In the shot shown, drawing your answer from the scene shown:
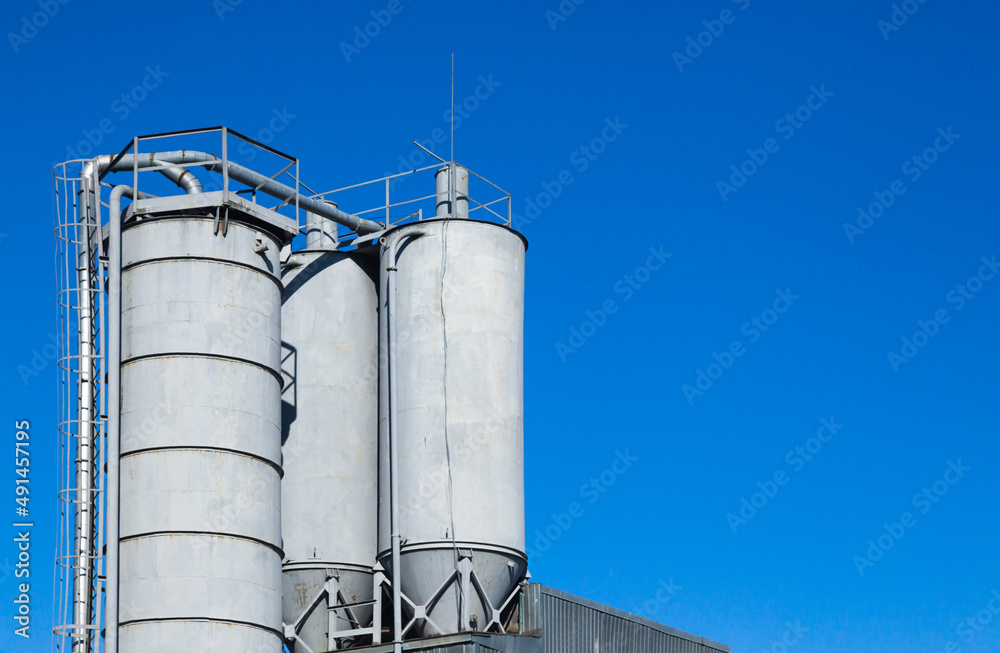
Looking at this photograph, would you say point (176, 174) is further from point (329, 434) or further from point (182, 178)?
point (329, 434)

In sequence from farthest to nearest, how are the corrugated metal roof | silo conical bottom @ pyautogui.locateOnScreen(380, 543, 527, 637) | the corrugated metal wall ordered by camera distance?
the corrugated metal wall
silo conical bottom @ pyautogui.locateOnScreen(380, 543, 527, 637)
the corrugated metal roof

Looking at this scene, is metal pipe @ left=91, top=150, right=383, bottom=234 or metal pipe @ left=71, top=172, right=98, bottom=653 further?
metal pipe @ left=91, top=150, right=383, bottom=234

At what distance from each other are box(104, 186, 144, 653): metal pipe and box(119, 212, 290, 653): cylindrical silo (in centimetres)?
27

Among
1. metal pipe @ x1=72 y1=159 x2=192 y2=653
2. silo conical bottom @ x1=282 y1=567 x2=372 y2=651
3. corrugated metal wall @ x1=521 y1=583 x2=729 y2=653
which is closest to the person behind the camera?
metal pipe @ x1=72 y1=159 x2=192 y2=653

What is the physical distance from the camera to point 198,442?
28.5 metres

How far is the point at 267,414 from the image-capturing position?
29.8 m

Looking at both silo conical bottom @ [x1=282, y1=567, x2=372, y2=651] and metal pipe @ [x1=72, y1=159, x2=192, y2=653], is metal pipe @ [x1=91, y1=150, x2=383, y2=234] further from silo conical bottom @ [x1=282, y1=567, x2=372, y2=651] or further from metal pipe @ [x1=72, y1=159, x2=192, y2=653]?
silo conical bottom @ [x1=282, y1=567, x2=372, y2=651]

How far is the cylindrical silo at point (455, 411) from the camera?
30297 millimetres

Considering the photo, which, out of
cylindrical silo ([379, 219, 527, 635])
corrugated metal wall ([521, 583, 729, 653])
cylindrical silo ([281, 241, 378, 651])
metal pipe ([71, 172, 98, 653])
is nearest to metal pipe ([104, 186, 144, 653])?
metal pipe ([71, 172, 98, 653])

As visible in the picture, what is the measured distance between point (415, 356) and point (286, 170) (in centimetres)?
505

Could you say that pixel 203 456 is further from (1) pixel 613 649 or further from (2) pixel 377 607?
(1) pixel 613 649

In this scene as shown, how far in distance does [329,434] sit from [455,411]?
3480mm

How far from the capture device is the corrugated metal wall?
3059 cm

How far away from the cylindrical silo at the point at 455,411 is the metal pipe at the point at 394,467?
77 millimetres
